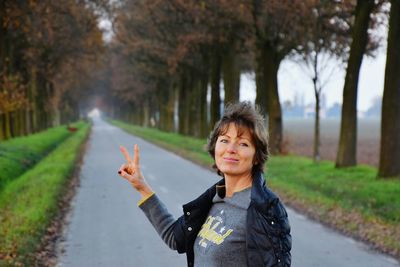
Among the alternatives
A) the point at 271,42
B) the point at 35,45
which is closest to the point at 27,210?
the point at 271,42

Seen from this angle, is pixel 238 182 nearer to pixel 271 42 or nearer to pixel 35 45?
pixel 271 42

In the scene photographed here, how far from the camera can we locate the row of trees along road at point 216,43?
1703 centimetres

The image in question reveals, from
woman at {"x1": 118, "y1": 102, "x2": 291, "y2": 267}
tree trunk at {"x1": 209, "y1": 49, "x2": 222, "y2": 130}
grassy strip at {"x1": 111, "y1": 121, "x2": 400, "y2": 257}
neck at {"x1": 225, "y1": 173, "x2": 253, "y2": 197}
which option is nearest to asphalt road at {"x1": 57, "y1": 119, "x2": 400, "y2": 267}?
grassy strip at {"x1": 111, "y1": 121, "x2": 400, "y2": 257}

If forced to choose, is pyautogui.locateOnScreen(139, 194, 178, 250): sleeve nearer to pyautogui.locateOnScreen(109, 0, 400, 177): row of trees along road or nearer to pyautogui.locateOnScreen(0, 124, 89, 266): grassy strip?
pyautogui.locateOnScreen(0, 124, 89, 266): grassy strip

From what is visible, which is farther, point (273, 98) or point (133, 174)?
point (273, 98)

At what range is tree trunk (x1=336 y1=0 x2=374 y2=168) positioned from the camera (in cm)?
1680

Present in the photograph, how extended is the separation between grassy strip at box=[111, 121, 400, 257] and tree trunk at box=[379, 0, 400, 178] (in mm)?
647

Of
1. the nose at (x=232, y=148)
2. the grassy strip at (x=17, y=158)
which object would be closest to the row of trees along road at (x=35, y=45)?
the grassy strip at (x=17, y=158)

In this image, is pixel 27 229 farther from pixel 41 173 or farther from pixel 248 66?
pixel 248 66

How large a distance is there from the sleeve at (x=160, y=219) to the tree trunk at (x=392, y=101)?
11.5 meters

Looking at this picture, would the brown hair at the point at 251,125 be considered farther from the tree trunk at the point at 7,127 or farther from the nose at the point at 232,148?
the tree trunk at the point at 7,127

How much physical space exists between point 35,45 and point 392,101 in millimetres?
23131

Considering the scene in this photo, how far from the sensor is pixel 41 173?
17547mm

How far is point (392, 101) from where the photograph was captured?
543 inches
